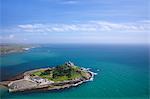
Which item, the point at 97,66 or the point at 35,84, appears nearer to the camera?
the point at 35,84

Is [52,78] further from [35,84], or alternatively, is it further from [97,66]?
[97,66]

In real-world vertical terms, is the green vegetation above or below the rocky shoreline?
above

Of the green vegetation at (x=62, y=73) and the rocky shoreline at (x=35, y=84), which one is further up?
the green vegetation at (x=62, y=73)

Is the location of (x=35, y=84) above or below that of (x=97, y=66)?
below

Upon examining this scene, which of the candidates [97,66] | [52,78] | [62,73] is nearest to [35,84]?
[52,78]

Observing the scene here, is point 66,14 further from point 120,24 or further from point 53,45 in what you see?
point 120,24
